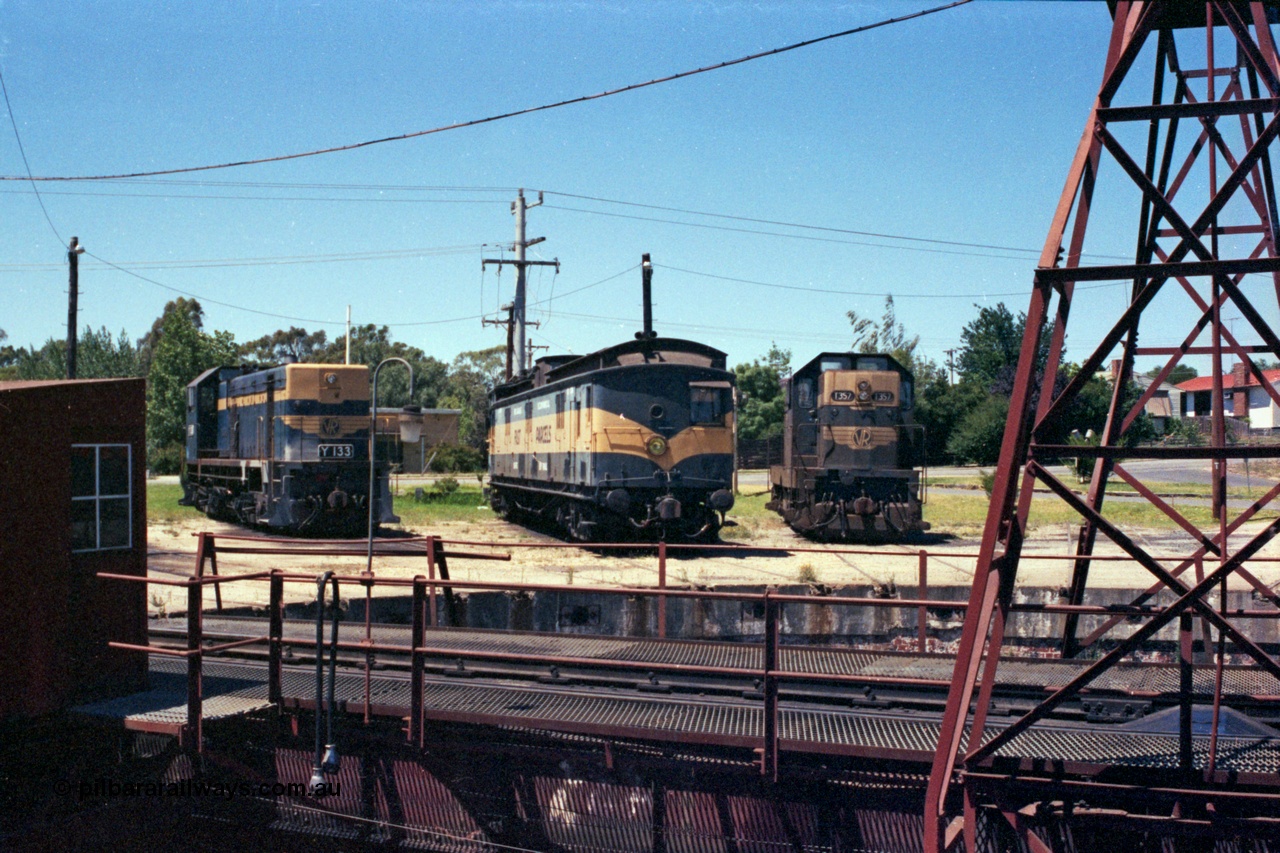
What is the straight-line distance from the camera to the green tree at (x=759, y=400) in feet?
230

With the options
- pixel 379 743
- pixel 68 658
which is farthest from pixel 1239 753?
pixel 68 658

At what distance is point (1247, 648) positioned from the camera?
5676mm

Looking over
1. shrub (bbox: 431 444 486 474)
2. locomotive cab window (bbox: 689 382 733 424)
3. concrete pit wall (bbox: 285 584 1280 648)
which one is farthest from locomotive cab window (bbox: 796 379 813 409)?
shrub (bbox: 431 444 486 474)

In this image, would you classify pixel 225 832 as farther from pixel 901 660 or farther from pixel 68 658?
pixel 901 660

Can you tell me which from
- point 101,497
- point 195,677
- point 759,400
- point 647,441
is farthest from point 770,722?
point 759,400

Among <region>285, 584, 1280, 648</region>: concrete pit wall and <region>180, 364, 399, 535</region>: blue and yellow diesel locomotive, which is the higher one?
<region>180, 364, 399, 535</region>: blue and yellow diesel locomotive

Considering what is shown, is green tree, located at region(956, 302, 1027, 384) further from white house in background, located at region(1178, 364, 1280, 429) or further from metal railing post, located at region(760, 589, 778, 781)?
metal railing post, located at region(760, 589, 778, 781)

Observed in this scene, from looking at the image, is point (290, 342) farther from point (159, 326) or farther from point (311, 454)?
point (311, 454)

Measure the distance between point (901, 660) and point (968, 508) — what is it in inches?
897

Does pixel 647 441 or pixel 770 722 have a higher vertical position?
pixel 647 441

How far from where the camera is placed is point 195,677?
23.5ft

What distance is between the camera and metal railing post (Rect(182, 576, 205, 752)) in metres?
7.08

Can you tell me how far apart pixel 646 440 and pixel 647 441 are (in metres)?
0.03
